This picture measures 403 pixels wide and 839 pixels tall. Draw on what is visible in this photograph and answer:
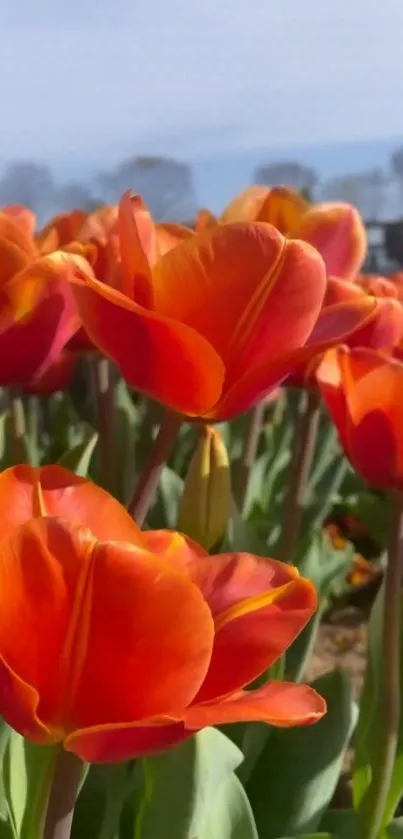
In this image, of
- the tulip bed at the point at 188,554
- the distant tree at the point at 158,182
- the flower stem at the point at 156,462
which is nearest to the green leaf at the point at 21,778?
the tulip bed at the point at 188,554

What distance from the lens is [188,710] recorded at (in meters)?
0.29

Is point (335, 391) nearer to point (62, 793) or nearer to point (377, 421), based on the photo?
point (377, 421)

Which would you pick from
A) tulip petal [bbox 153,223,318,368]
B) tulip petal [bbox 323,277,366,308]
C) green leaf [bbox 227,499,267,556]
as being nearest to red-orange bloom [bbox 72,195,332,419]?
tulip petal [bbox 153,223,318,368]

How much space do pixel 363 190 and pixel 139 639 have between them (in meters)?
2.14

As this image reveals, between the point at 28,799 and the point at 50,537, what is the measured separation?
9.1 inches

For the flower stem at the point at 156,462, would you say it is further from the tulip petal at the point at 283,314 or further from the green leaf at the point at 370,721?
the green leaf at the point at 370,721

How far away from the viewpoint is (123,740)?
281 millimetres

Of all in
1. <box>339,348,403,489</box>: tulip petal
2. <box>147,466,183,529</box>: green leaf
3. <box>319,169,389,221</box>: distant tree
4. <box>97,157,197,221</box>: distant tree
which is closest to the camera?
<box>339,348,403,489</box>: tulip petal

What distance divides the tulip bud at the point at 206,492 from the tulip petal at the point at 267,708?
7.1 inches

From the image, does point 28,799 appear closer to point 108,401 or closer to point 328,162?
point 108,401

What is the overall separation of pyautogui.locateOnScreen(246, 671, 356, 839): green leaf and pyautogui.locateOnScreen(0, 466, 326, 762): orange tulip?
261mm

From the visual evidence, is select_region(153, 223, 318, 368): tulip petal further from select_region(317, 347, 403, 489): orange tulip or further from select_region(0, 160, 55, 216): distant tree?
select_region(0, 160, 55, 216): distant tree

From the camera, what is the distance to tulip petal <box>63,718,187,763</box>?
28 cm

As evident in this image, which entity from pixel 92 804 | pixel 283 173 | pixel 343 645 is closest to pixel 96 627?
pixel 92 804
